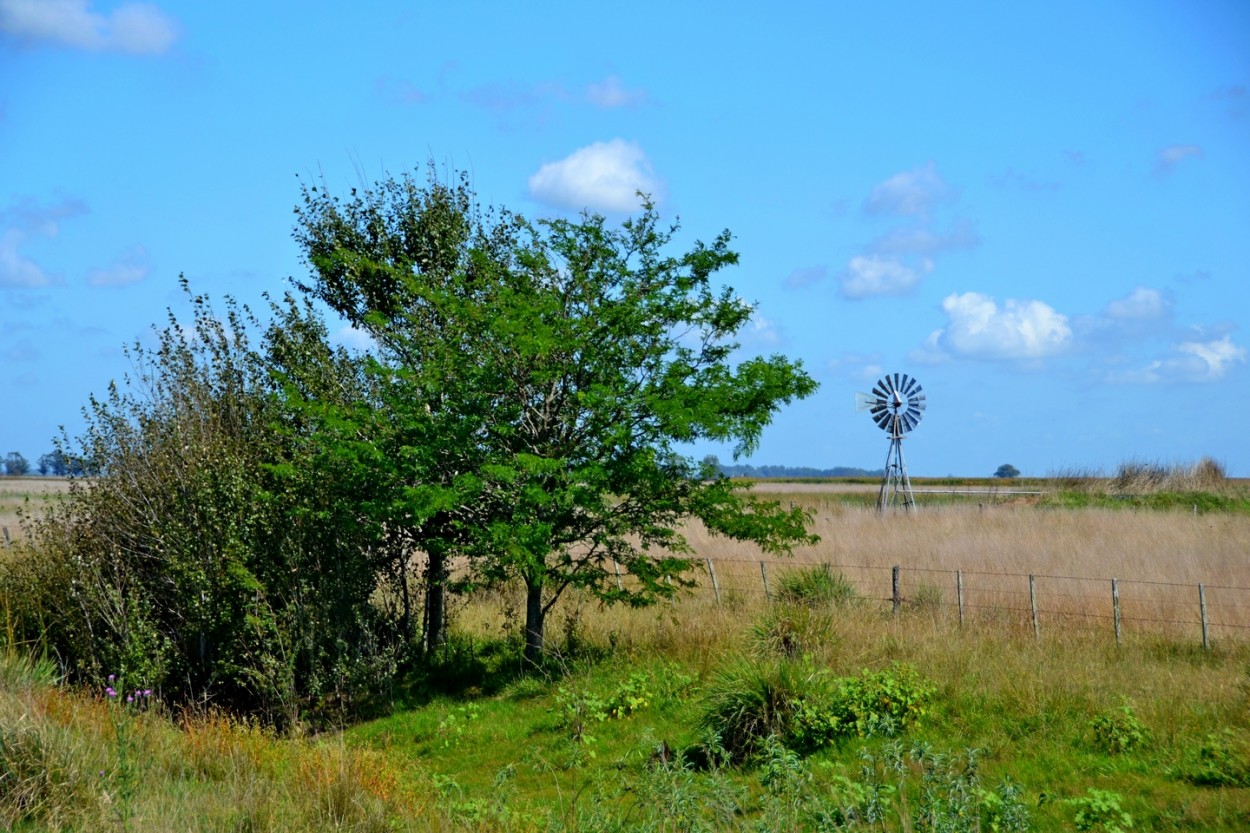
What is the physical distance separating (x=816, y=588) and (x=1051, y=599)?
4010 mm

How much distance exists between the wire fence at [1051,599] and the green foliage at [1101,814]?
24.4 ft

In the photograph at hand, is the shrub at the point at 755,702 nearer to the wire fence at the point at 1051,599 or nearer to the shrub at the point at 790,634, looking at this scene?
the shrub at the point at 790,634

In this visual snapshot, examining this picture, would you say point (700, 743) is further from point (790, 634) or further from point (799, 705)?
point (790, 634)

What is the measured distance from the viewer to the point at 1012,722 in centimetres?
1246

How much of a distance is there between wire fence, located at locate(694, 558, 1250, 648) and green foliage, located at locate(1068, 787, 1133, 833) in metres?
7.42

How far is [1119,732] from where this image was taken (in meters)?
11.5

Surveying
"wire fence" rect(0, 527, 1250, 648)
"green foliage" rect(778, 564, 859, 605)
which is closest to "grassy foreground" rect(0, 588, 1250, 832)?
"green foliage" rect(778, 564, 859, 605)

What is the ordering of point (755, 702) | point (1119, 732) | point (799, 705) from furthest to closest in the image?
1. point (755, 702)
2. point (799, 705)
3. point (1119, 732)

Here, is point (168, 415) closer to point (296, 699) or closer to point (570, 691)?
point (296, 699)

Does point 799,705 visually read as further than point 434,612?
No

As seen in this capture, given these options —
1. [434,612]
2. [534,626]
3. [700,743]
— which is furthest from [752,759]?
[434,612]

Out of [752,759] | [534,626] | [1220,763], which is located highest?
[534,626]

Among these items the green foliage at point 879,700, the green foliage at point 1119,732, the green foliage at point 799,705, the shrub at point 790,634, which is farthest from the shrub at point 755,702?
the green foliage at point 1119,732

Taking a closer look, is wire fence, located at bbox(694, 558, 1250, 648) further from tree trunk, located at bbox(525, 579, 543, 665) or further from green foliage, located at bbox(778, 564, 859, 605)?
tree trunk, located at bbox(525, 579, 543, 665)
